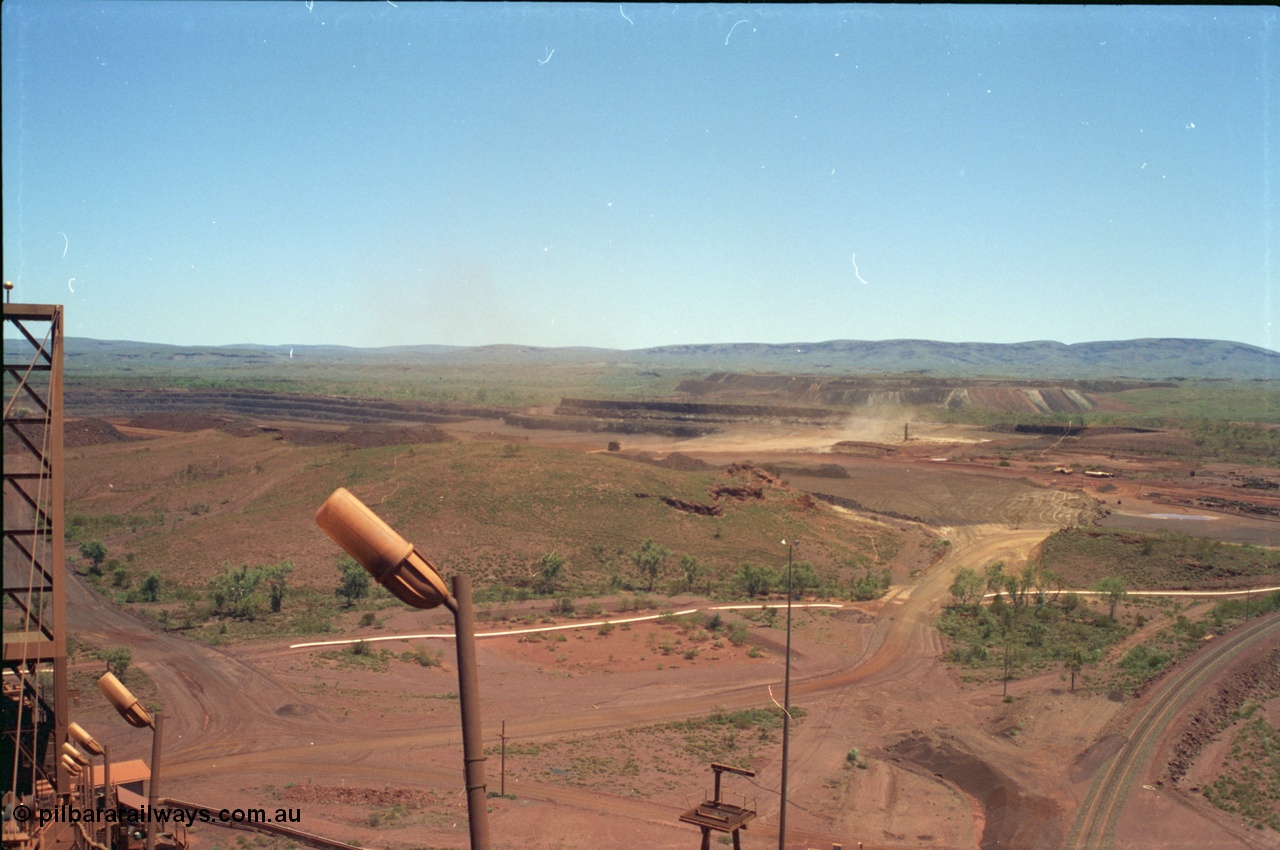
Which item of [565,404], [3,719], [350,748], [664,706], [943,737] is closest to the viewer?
[3,719]

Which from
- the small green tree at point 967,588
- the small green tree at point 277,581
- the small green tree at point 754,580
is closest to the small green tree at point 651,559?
the small green tree at point 754,580

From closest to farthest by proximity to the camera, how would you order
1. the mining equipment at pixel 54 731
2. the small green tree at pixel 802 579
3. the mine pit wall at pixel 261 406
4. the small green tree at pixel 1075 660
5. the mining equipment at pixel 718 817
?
the mining equipment at pixel 54 731 < the mining equipment at pixel 718 817 < the small green tree at pixel 1075 660 < the small green tree at pixel 802 579 < the mine pit wall at pixel 261 406

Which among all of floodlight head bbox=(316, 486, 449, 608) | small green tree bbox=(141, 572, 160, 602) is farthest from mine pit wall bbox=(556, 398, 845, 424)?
floodlight head bbox=(316, 486, 449, 608)

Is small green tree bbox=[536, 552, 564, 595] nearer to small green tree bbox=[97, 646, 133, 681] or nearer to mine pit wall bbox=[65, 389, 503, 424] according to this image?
small green tree bbox=[97, 646, 133, 681]

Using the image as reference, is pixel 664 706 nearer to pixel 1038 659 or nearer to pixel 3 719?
pixel 1038 659

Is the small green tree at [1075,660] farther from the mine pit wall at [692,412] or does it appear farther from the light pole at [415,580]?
the mine pit wall at [692,412]

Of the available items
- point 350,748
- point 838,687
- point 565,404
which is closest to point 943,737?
point 838,687
